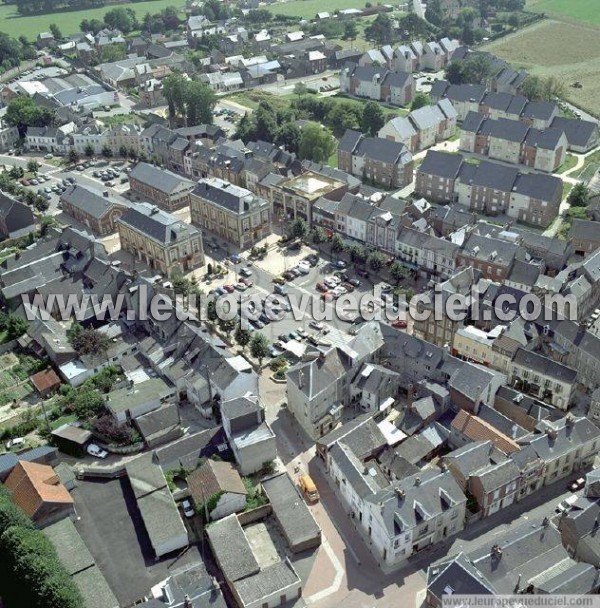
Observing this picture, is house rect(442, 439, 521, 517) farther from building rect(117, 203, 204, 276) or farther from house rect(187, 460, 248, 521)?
building rect(117, 203, 204, 276)

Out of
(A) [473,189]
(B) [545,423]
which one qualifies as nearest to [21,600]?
(B) [545,423]

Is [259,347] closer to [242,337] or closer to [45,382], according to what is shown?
[242,337]

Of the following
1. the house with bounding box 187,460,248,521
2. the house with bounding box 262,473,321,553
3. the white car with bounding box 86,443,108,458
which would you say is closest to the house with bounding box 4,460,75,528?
the white car with bounding box 86,443,108,458

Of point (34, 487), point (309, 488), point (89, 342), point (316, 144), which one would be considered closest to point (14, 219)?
point (89, 342)

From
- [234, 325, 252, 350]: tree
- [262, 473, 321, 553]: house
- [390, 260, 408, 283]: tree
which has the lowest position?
[262, 473, 321, 553]: house

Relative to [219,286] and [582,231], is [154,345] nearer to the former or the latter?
[219,286]

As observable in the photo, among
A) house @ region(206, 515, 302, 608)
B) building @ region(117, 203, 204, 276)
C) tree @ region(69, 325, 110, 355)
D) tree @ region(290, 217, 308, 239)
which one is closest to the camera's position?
house @ region(206, 515, 302, 608)
